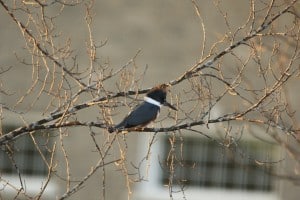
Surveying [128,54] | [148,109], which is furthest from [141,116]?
[128,54]

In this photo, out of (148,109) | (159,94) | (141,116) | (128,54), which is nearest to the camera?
(141,116)

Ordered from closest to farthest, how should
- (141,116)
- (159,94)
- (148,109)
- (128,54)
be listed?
(141,116) < (148,109) < (159,94) < (128,54)

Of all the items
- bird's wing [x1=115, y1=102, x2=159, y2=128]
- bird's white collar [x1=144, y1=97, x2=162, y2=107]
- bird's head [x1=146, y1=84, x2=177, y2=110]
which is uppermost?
bird's head [x1=146, y1=84, x2=177, y2=110]

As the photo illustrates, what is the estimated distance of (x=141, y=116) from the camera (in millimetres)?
8375

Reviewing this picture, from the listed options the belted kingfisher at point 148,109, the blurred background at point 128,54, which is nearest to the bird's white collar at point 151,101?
the belted kingfisher at point 148,109

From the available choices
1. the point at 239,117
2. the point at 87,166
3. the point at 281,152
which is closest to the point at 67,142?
the point at 87,166

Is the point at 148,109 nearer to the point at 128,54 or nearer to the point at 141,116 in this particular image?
the point at 141,116

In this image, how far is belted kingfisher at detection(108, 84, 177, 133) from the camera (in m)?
8.22

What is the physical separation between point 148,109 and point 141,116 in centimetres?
15

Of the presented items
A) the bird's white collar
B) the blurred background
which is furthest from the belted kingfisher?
the blurred background

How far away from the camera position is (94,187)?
1605 centimetres

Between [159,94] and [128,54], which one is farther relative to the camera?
[128,54]

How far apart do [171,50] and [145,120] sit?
24.5 ft

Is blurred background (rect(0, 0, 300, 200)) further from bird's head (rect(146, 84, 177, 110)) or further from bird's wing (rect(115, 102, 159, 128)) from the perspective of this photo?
bird's wing (rect(115, 102, 159, 128))
